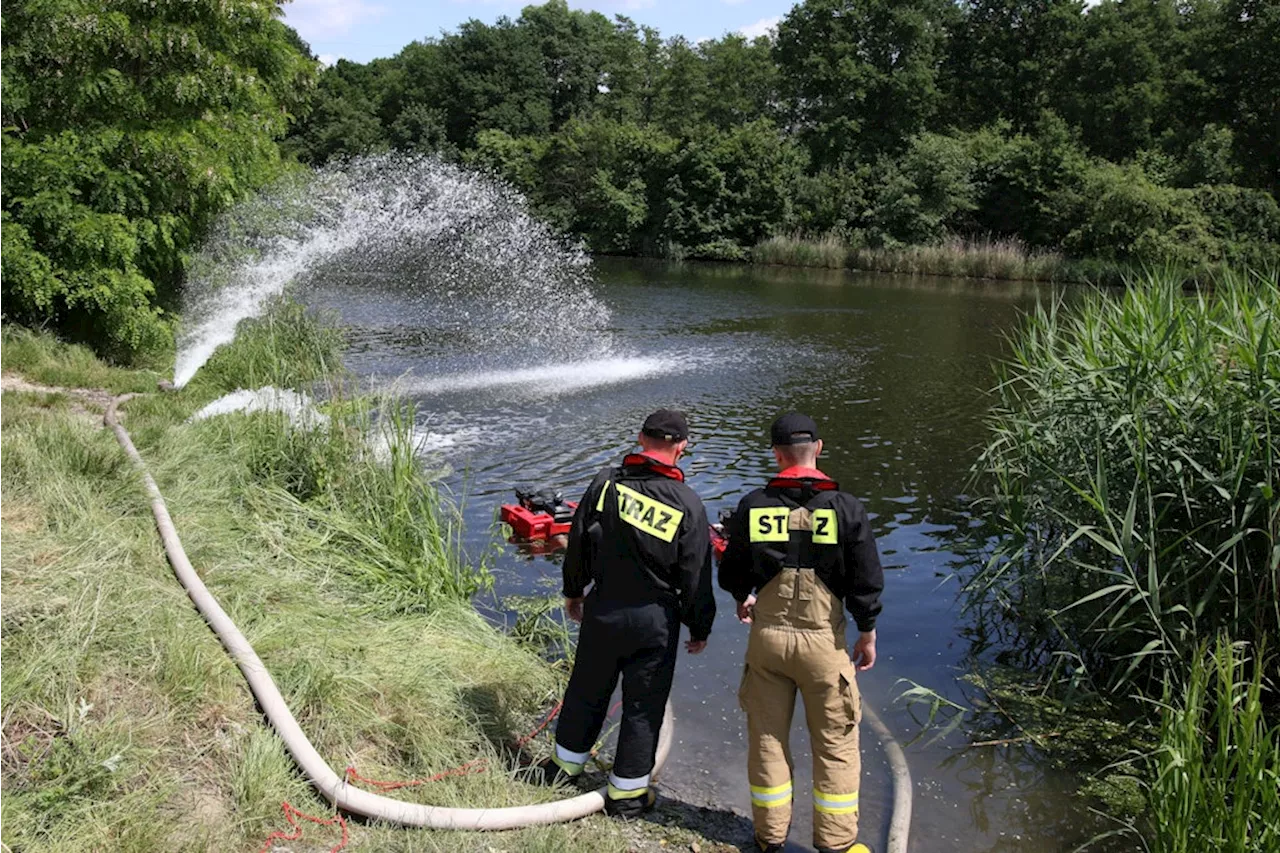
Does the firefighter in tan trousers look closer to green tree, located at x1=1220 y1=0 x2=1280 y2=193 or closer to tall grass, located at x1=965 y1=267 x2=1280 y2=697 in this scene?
tall grass, located at x1=965 y1=267 x2=1280 y2=697

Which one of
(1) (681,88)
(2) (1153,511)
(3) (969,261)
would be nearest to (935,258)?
(3) (969,261)

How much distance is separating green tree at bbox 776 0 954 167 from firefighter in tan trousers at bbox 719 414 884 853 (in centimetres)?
5002

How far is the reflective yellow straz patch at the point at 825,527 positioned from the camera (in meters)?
4.06

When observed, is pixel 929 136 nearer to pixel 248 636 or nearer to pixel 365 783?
pixel 248 636

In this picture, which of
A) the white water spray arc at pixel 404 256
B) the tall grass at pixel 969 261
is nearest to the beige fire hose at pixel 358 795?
the white water spray arc at pixel 404 256

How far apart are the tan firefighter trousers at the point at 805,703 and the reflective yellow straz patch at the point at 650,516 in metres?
0.47

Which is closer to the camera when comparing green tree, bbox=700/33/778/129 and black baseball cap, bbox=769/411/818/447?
black baseball cap, bbox=769/411/818/447

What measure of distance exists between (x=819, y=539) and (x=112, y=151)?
38.9 ft

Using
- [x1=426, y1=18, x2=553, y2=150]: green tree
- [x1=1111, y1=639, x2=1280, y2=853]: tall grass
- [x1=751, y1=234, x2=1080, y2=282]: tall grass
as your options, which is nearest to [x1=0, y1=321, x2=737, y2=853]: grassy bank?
[x1=1111, y1=639, x2=1280, y2=853]: tall grass

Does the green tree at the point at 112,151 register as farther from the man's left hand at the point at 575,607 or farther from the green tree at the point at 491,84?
the green tree at the point at 491,84

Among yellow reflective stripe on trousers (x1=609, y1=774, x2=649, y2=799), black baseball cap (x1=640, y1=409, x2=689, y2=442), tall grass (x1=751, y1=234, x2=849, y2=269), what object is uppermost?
tall grass (x1=751, y1=234, x2=849, y2=269)

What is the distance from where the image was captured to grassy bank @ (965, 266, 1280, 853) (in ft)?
17.5

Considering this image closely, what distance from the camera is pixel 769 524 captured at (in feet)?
13.6

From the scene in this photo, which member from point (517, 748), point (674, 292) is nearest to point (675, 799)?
point (517, 748)
